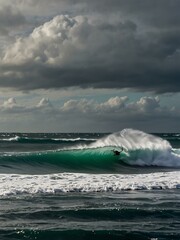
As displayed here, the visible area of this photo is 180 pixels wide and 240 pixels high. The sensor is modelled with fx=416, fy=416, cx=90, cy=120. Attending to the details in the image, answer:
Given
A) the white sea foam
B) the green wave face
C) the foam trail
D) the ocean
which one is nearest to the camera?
the ocean

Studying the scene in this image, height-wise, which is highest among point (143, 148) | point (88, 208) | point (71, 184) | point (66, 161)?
point (143, 148)

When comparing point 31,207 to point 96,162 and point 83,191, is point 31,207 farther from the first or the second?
point 96,162

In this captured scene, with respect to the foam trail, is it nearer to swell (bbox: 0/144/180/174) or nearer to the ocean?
swell (bbox: 0/144/180/174)

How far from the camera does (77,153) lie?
113 feet

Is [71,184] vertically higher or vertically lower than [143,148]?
lower

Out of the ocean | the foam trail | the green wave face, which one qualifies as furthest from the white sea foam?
the foam trail

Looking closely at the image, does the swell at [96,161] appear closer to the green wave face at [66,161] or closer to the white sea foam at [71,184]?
the green wave face at [66,161]

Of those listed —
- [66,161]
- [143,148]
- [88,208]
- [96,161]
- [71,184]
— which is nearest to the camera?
[88,208]

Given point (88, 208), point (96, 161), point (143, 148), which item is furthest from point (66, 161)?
point (88, 208)

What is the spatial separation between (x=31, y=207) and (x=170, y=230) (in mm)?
4245

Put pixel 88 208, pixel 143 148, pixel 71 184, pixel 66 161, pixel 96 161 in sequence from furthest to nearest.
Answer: pixel 143 148 → pixel 96 161 → pixel 66 161 → pixel 71 184 → pixel 88 208

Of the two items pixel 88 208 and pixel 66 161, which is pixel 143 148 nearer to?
pixel 66 161

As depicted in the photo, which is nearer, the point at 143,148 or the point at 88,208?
the point at 88,208

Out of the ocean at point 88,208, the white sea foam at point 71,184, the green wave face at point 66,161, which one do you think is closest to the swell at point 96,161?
the green wave face at point 66,161
